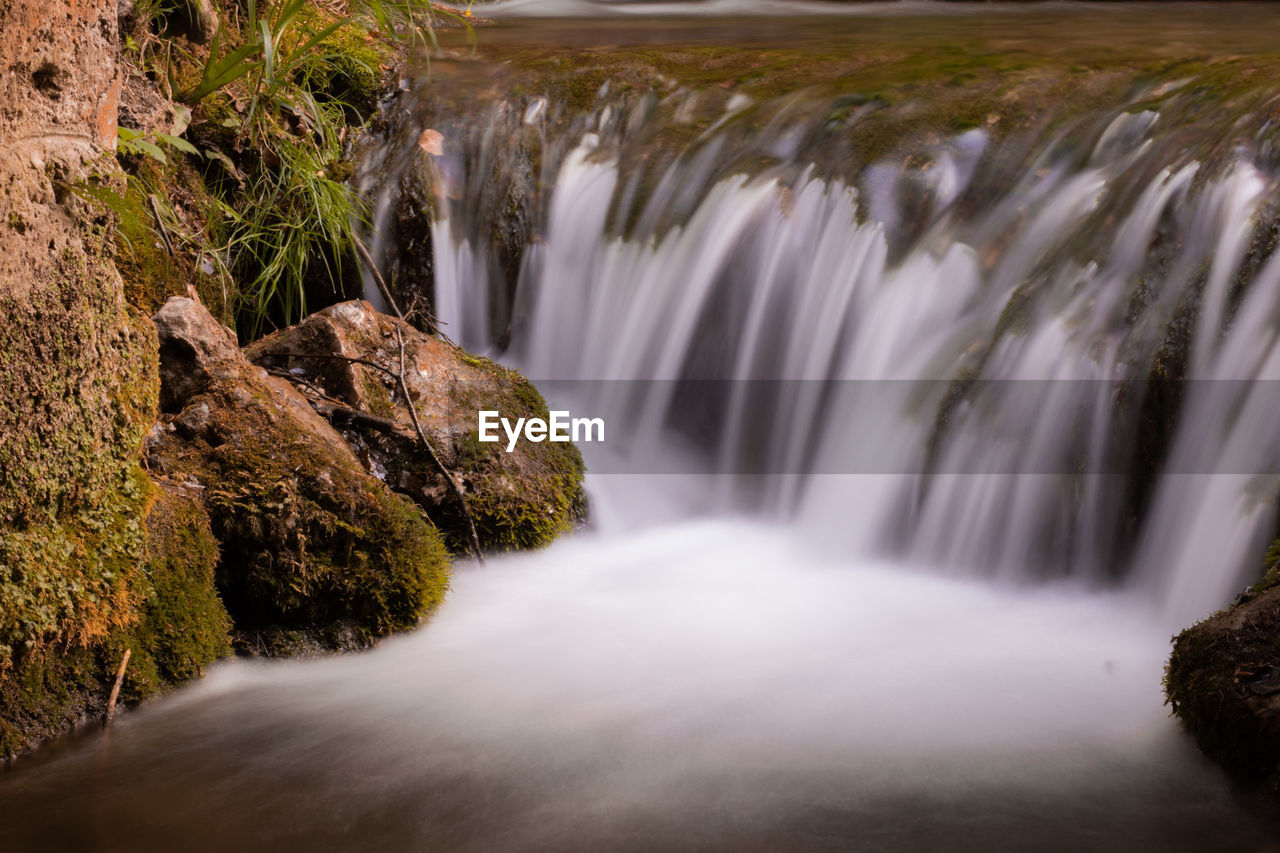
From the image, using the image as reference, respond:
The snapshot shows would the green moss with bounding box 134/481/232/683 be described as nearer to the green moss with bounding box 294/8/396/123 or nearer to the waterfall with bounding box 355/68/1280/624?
the waterfall with bounding box 355/68/1280/624

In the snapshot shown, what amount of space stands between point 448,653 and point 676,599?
742mm

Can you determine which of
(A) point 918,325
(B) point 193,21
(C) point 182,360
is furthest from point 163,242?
(A) point 918,325

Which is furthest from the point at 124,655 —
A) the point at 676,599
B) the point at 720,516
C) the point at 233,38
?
the point at 233,38

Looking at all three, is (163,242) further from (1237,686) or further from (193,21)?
(1237,686)

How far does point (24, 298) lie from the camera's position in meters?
2.33

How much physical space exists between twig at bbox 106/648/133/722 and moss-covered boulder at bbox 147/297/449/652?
337 mm

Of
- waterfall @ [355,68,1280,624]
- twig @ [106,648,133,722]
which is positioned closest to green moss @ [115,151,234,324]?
waterfall @ [355,68,1280,624]

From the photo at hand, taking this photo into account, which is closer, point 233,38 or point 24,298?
point 24,298

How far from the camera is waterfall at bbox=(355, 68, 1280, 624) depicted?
3338 millimetres

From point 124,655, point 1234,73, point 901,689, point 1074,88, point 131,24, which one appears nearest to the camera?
point 124,655

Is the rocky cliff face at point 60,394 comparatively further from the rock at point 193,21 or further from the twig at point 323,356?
the rock at point 193,21

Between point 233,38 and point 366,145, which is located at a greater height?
point 233,38

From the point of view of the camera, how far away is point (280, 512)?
2889 mm

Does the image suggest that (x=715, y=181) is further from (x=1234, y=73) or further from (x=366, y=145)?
(x=1234, y=73)
